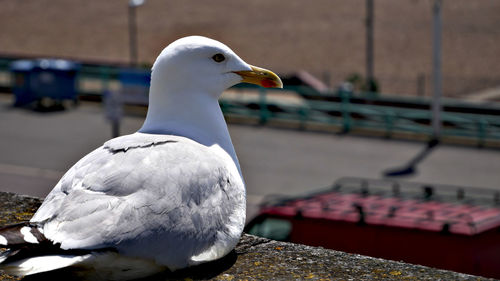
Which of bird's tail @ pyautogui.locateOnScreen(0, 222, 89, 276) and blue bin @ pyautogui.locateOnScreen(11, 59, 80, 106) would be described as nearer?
bird's tail @ pyautogui.locateOnScreen(0, 222, 89, 276)

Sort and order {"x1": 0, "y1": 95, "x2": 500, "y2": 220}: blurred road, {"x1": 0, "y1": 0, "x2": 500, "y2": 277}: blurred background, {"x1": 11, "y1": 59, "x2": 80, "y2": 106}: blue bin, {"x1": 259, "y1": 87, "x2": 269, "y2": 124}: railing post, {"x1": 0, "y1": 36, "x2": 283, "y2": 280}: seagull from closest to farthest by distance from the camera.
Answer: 1. {"x1": 0, "y1": 36, "x2": 283, "y2": 280}: seagull
2. {"x1": 0, "y1": 0, "x2": 500, "y2": 277}: blurred background
3. {"x1": 0, "y1": 95, "x2": 500, "y2": 220}: blurred road
4. {"x1": 259, "y1": 87, "x2": 269, "y2": 124}: railing post
5. {"x1": 11, "y1": 59, "x2": 80, "y2": 106}: blue bin

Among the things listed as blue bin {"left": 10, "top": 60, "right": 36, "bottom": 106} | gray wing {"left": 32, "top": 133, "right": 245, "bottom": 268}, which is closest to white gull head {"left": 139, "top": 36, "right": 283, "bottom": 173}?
gray wing {"left": 32, "top": 133, "right": 245, "bottom": 268}

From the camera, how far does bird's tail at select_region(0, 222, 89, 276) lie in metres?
3.62

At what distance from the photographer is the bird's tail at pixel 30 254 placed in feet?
11.9

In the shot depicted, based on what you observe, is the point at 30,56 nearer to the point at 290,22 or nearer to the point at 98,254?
the point at 290,22

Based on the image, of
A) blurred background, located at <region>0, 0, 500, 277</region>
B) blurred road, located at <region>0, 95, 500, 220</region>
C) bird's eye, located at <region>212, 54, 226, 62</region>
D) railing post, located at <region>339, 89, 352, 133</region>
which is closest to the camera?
bird's eye, located at <region>212, 54, 226, 62</region>

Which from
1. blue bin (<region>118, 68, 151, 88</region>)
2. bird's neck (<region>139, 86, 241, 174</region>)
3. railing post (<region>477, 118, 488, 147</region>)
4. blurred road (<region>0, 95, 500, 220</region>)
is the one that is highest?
bird's neck (<region>139, 86, 241, 174</region>)

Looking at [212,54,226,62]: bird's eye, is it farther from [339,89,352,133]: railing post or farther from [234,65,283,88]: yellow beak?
[339,89,352,133]: railing post

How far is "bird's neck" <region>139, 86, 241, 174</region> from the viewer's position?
4.60m

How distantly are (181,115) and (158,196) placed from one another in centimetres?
73

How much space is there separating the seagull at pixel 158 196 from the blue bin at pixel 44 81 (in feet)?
77.2

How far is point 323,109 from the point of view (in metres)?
25.0

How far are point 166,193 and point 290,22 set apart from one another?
37.5m

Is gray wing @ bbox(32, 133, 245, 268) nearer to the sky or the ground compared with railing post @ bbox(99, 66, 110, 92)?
nearer to the sky
